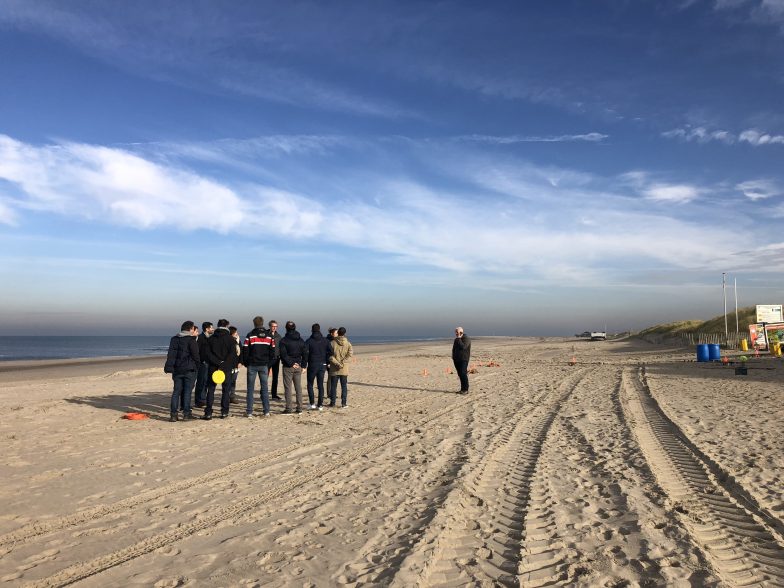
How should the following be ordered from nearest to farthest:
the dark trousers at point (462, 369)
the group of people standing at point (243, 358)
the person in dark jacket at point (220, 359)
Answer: the group of people standing at point (243, 358), the person in dark jacket at point (220, 359), the dark trousers at point (462, 369)

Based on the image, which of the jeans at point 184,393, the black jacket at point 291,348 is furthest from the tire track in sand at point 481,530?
the jeans at point 184,393

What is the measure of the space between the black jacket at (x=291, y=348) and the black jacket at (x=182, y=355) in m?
1.63

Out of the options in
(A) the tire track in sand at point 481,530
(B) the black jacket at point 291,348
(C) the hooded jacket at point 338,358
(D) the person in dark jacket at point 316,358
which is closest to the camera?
(A) the tire track in sand at point 481,530

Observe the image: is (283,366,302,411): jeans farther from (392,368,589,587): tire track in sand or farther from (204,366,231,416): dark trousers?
(392,368,589,587): tire track in sand

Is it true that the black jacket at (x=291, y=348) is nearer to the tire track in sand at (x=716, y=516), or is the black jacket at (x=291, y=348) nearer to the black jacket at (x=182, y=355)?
the black jacket at (x=182, y=355)

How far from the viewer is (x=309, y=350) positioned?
10.8 m

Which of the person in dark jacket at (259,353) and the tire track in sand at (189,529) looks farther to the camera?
the person in dark jacket at (259,353)

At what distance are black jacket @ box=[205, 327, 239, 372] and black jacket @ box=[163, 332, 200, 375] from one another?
0.33 metres

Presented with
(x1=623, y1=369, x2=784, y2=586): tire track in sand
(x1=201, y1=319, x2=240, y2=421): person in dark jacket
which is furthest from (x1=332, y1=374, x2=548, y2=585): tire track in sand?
(x1=201, y1=319, x2=240, y2=421): person in dark jacket

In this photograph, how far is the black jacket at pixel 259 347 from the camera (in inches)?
391

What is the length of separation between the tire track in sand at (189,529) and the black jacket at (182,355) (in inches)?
156

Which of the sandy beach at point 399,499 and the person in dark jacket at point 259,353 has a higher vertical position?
the person in dark jacket at point 259,353

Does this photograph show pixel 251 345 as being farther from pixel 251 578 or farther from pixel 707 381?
pixel 707 381

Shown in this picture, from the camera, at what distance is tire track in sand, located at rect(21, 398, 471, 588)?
3658 mm
